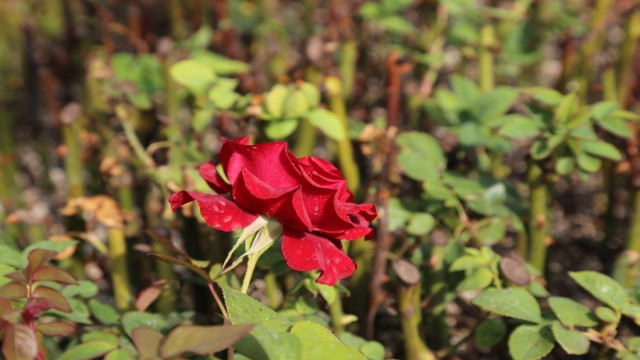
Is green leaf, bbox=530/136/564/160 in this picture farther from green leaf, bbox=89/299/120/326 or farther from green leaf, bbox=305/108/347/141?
green leaf, bbox=89/299/120/326

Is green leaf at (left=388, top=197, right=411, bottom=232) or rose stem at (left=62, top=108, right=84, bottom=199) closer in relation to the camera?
green leaf at (left=388, top=197, right=411, bottom=232)

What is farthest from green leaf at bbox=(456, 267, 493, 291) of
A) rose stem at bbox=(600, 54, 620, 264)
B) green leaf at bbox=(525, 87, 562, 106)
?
rose stem at bbox=(600, 54, 620, 264)

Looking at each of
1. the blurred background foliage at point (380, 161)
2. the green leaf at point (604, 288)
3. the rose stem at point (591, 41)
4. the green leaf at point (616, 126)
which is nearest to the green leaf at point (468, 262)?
the blurred background foliage at point (380, 161)

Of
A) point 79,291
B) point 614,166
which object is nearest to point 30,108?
point 79,291

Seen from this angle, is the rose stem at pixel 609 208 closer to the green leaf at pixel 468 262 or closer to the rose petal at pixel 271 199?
the green leaf at pixel 468 262

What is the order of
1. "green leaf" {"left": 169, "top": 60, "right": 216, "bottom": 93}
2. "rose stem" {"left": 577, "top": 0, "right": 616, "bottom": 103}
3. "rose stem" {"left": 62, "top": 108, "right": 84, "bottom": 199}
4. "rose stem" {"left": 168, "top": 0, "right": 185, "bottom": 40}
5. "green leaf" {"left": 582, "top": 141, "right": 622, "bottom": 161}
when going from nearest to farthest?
"green leaf" {"left": 582, "top": 141, "right": 622, "bottom": 161} → "green leaf" {"left": 169, "top": 60, "right": 216, "bottom": 93} → "rose stem" {"left": 62, "top": 108, "right": 84, "bottom": 199} → "rose stem" {"left": 577, "top": 0, "right": 616, "bottom": 103} → "rose stem" {"left": 168, "top": 0, "right": 185, "bottom": 40}

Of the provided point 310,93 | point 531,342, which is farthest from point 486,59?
point 531,342

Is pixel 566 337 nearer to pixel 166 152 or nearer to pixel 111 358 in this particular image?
pixel 111 358
